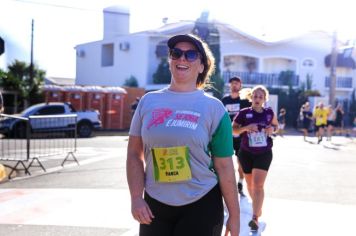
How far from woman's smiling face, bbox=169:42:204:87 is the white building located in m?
33.9

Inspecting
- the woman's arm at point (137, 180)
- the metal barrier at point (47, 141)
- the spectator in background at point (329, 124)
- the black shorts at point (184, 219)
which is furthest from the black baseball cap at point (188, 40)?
the spectator in background at point (329, 124)

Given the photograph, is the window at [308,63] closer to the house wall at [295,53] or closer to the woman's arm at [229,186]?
the house wall at [295,53]

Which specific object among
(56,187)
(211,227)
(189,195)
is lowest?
(56,187)

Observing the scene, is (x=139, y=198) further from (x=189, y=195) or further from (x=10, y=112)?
(x=10, y=112)

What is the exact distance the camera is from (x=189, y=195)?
9.66 feet

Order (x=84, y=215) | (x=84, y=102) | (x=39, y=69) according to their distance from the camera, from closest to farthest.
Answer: (x=84, y=215)
(x=84, y=102)
(x=39, y=69)

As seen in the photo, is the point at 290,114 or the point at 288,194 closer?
the point at 288,194

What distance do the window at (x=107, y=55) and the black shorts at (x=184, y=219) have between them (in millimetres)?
42305

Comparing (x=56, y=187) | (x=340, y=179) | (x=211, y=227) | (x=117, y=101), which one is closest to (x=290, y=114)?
(x=117, y=101)

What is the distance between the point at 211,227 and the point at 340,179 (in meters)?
8.30

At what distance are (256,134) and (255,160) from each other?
33 cm

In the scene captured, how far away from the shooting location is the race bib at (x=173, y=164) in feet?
9.50

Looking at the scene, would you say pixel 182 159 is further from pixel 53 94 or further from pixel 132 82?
pixel 132 82

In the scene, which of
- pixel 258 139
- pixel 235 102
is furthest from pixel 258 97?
pixel 235 102
